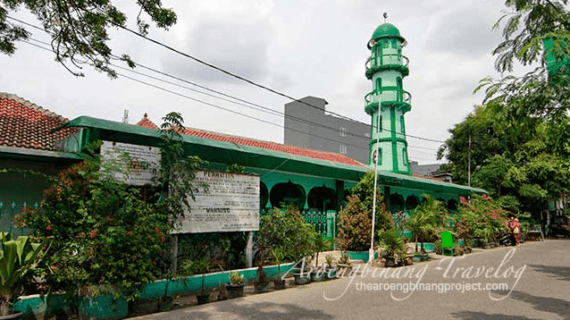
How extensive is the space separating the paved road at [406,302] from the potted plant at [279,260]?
28cm

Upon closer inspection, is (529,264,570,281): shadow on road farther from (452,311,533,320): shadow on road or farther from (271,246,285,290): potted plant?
(271,246,285,290): potted plant

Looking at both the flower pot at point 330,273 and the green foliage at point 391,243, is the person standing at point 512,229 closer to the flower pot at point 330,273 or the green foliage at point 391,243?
the green foliage at point 391,243

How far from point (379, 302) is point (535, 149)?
25173 mm

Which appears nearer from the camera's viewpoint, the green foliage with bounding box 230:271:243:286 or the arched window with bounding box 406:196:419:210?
the green foliage with bounding box 230:271:243:286

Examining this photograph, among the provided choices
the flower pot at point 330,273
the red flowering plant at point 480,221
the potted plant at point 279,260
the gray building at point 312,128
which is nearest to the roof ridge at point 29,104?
the potted plant at point 279,260

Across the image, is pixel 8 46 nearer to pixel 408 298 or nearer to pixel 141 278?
pixel 141 278

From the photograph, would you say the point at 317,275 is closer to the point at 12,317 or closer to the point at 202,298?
the point at 202,298

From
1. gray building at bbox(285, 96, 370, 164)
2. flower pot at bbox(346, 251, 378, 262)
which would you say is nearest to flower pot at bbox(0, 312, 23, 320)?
flower pot at bbox(346, 251, 378, 262)

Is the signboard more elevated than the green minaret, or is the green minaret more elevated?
the green minaret

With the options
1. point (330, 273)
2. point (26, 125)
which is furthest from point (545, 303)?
point (26, 125)

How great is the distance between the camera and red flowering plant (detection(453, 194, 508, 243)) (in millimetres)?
17703

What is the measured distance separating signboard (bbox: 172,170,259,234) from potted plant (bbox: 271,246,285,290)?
76 cm

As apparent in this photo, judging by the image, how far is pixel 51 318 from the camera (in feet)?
19.4

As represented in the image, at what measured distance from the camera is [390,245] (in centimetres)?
1209
